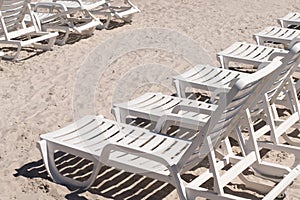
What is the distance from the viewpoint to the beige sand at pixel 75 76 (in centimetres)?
439

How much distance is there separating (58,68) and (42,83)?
48cm

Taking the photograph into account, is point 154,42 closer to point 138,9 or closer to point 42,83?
point 138,9

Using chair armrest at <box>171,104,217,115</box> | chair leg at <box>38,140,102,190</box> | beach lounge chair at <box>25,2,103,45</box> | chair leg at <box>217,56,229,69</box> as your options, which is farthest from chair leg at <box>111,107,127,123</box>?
beach lounge chair at <box>25,2,103,45</box>

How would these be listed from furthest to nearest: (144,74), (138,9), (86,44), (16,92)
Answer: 1. (138,9)
2. (86,44)
3. (144,74)
4. (16,92)

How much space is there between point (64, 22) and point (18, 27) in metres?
0.65

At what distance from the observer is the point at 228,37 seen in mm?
7836

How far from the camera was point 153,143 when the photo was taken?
169 inches

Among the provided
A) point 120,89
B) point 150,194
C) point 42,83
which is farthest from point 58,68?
point 150,194

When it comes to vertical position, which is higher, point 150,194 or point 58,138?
point 58,138

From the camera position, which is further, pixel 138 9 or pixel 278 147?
pixel 138 9

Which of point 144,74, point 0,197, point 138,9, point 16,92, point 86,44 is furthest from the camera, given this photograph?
point 138,9

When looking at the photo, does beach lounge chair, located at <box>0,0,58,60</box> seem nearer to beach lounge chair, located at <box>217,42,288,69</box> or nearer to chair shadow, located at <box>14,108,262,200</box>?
beach lounge chair, located at <box>217,42,288,69</box>

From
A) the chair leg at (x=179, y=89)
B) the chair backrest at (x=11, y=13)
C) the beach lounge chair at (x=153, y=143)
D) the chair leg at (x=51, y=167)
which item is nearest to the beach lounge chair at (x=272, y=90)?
the chair leg at (x=179, y=89)

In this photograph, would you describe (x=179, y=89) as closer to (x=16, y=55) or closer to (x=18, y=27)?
(x=16, y=55)
